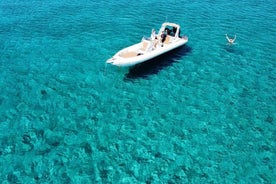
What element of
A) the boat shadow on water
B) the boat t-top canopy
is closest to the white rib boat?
the boat t-top canopy

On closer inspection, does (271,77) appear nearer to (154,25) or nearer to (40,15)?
(154,25)

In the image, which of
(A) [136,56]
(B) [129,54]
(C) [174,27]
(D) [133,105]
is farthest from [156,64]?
(D) [133,105]

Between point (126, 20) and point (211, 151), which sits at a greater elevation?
point (126, 20)

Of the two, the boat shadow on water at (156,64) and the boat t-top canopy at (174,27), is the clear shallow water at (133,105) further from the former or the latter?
the boat t-top canopy at (174,27)

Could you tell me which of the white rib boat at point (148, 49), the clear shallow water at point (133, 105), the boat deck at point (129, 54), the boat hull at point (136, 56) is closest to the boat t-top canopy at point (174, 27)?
the white rib boat at point (148, 49)

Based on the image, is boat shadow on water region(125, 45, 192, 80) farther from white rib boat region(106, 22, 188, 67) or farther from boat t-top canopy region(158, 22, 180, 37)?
boat t-top canopy region(158, 22, 180, 37)

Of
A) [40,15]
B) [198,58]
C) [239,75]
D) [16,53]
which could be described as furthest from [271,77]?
[40,15]
